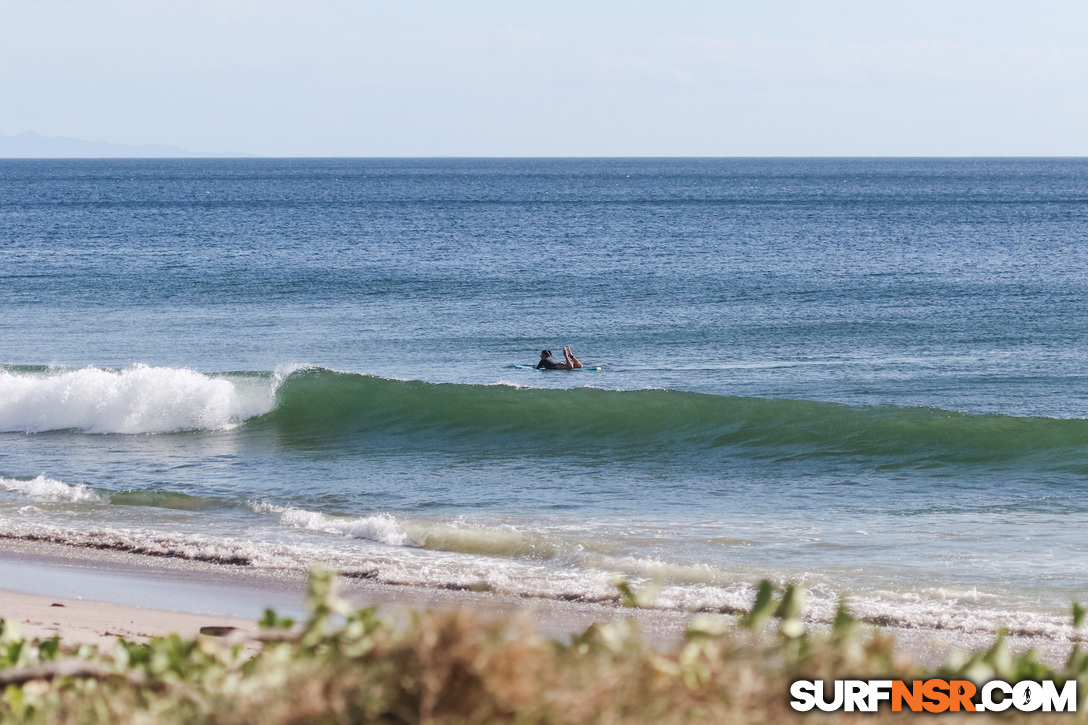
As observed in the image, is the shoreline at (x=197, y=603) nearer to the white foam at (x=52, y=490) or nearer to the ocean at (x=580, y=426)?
the ocean at (x=580, y=426)

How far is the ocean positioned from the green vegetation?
3.59 m

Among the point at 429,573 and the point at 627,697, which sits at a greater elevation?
the point at 627,697

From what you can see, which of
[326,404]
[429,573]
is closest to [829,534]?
[429,573]

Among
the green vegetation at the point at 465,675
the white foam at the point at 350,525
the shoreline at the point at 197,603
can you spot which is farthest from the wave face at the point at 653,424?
the green vegetation at the point at 465,675

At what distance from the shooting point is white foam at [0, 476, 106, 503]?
13141 millimetres

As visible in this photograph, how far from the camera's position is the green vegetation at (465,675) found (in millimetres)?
2807

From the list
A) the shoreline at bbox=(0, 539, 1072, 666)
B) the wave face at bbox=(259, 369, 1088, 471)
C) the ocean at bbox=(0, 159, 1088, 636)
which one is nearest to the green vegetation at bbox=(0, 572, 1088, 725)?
the shoreline at bbox=(0, 539, 1072, 666)

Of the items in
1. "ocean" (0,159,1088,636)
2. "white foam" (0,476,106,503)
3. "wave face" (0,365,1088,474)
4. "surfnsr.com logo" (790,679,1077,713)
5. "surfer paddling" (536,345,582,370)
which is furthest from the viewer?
"surfer paddling" (536,345,582,370)

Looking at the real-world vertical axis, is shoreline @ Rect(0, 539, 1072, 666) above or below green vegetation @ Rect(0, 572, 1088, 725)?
below

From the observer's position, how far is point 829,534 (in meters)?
11.3

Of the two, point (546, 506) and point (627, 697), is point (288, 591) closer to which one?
point (546, 506)

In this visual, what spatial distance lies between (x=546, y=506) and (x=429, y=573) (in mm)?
3272

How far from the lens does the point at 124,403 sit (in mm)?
18875

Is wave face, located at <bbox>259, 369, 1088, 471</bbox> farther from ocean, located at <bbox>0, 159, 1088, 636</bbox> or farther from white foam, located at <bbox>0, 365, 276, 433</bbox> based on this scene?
white foam, located at <bbox>0, 365, 276, 433</bbox>
